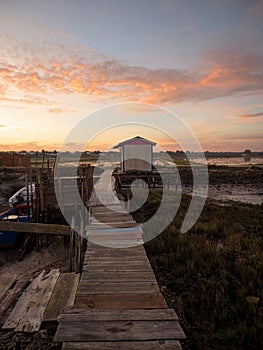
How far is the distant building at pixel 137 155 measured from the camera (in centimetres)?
2838

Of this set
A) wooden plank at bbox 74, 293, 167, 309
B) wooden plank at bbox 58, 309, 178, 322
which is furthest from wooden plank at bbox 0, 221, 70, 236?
wooden plank at bbox 58, 309, 178, 322

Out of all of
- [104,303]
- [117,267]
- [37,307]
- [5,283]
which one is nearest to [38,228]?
[5,283]

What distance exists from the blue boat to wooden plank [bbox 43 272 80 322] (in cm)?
687

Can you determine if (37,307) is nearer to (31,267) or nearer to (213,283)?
(213,283)

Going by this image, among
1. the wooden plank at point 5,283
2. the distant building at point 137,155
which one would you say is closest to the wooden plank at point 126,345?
the wooden plank at point 5,283

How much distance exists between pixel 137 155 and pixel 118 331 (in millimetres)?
25514

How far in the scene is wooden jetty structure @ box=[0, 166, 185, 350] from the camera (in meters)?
3.26

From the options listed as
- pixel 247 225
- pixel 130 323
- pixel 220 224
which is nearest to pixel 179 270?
pixel 130 323

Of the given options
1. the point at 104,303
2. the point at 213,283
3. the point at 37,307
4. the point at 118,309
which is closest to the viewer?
the point at 118,309

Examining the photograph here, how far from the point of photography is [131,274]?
17.4ft

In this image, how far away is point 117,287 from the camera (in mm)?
4762

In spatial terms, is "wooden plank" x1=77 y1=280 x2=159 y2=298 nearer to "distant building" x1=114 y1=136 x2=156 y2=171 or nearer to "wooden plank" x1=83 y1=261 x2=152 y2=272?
"wooden plank" x1=83 y1=261 x2=152 y2=272

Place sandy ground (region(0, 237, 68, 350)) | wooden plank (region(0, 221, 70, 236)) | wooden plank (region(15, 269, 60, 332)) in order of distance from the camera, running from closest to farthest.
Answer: sandy ground (region(0, 237, 68, 350)) → wooden plank (region(15, 269, 60, 332)) → wooden plank (region(0, 221, 70, 236))

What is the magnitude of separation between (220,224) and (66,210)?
25.7 ft
